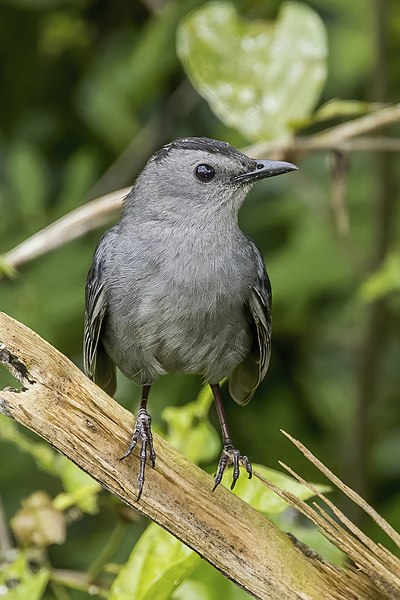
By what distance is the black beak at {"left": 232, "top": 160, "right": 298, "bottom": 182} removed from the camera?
325 centimetres

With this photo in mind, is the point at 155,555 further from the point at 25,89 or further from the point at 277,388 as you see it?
the point at 25,89

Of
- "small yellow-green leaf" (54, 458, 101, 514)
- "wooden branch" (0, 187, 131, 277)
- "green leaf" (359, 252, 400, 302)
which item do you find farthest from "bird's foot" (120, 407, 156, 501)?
"green leaf" (359, 252, 400, 302)

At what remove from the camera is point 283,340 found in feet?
16.6

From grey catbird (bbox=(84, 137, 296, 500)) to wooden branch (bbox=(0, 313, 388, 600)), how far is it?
1.08 ft

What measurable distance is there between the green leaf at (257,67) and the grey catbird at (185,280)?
0.28 metres

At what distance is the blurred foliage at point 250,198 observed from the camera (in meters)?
3.78

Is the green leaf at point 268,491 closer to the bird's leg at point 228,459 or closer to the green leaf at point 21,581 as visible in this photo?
the bird's leg at point 228,459

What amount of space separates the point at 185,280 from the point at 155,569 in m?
0.88

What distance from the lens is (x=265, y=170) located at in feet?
10.8

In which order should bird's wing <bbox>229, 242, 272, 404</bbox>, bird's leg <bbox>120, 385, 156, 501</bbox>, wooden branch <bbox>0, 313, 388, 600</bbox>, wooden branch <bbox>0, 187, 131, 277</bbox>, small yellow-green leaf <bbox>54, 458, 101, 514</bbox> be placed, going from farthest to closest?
1. wooden branch <bbox>0, 187, 131, 277</bbox>
2. bird's wing <bbox>229, 242, 272, 404</bbox>
3. small yellow-green leaf <bbox>54, 458, 101, 514</bbox>
4. bird's leg <bbox>120, 385, 156, 501</bbox>
5. wooden branch <bbox>0, 313, 388, 600</bbox>

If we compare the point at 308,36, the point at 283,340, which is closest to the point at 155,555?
the point at 308,36

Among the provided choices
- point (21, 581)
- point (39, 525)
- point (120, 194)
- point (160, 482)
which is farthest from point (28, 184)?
→ point (160, 482)

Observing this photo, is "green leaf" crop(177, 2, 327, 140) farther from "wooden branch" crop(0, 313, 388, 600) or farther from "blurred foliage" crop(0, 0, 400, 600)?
"wooden branch" crop(0, 313, 388, 600)

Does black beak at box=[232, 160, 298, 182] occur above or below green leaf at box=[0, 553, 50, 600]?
above
